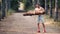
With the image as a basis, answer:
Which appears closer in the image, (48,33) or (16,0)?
(48,33)

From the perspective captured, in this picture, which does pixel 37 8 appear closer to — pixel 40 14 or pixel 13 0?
pixel 40 14

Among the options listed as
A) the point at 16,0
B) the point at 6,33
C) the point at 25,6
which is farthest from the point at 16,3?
the point at 6,33

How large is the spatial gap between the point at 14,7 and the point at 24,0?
901cm

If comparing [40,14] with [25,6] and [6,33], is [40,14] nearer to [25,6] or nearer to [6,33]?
[6,33]

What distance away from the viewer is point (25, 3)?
70500 millimetres

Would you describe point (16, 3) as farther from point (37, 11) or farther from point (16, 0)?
point (37, 11)

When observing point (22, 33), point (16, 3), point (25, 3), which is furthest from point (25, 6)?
point (22, 33)

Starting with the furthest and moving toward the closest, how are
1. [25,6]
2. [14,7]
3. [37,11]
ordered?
[25,6] < [14,7] < [37,11]

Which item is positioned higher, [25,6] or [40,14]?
[40,14]

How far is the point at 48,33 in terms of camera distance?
627 inches

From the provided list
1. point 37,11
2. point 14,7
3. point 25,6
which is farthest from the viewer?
point 25,6

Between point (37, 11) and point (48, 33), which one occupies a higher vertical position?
point (37, 11)

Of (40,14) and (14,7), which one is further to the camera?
(14,7)

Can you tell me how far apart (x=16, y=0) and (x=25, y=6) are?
289 inches
